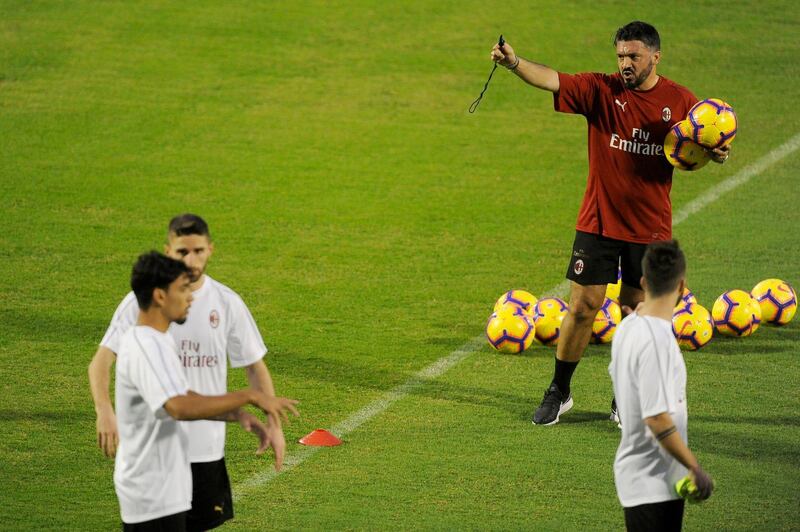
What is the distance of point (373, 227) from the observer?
1415 centimetres

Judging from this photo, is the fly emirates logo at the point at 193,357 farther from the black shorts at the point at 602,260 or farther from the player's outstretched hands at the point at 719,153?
the player's outstretched hands at the point at 719,153

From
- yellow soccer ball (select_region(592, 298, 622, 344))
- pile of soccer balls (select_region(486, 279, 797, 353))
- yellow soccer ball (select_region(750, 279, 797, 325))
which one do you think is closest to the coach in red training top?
pile of soccer balls (select_region(486, 279, 797, 353))

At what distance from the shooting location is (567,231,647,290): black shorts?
8.48 metres

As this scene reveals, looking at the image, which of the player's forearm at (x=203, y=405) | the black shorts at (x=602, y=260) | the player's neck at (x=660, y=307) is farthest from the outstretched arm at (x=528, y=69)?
the player's forearm at (x=203, y=405)

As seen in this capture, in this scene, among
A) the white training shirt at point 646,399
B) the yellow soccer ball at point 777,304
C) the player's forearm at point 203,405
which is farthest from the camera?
the yellow soccer ball at point 777,304

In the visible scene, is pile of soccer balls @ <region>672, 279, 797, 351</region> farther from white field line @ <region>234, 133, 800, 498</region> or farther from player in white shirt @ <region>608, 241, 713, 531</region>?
player in white shirt @ <region>608, 241, 713, 531</region>

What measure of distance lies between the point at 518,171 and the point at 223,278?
5.16m

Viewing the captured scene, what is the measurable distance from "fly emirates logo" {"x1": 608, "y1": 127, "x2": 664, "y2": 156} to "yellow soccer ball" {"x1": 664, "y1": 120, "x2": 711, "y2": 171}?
0.10 meters

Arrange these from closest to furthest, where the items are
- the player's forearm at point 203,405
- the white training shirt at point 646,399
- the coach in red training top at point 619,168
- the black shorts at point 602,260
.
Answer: the player's forearm at point 203,405 < the white training shirt at point 646,399 < the coach in red training top at point 619,168 < the black shorts at point 602,260

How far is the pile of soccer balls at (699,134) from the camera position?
8.16m

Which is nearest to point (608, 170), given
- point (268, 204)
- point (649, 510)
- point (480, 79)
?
point (649, 510)

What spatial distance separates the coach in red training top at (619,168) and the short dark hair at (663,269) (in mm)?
3179

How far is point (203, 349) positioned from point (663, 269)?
2047mm

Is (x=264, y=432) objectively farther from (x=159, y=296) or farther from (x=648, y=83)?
(x=648, y=83)
